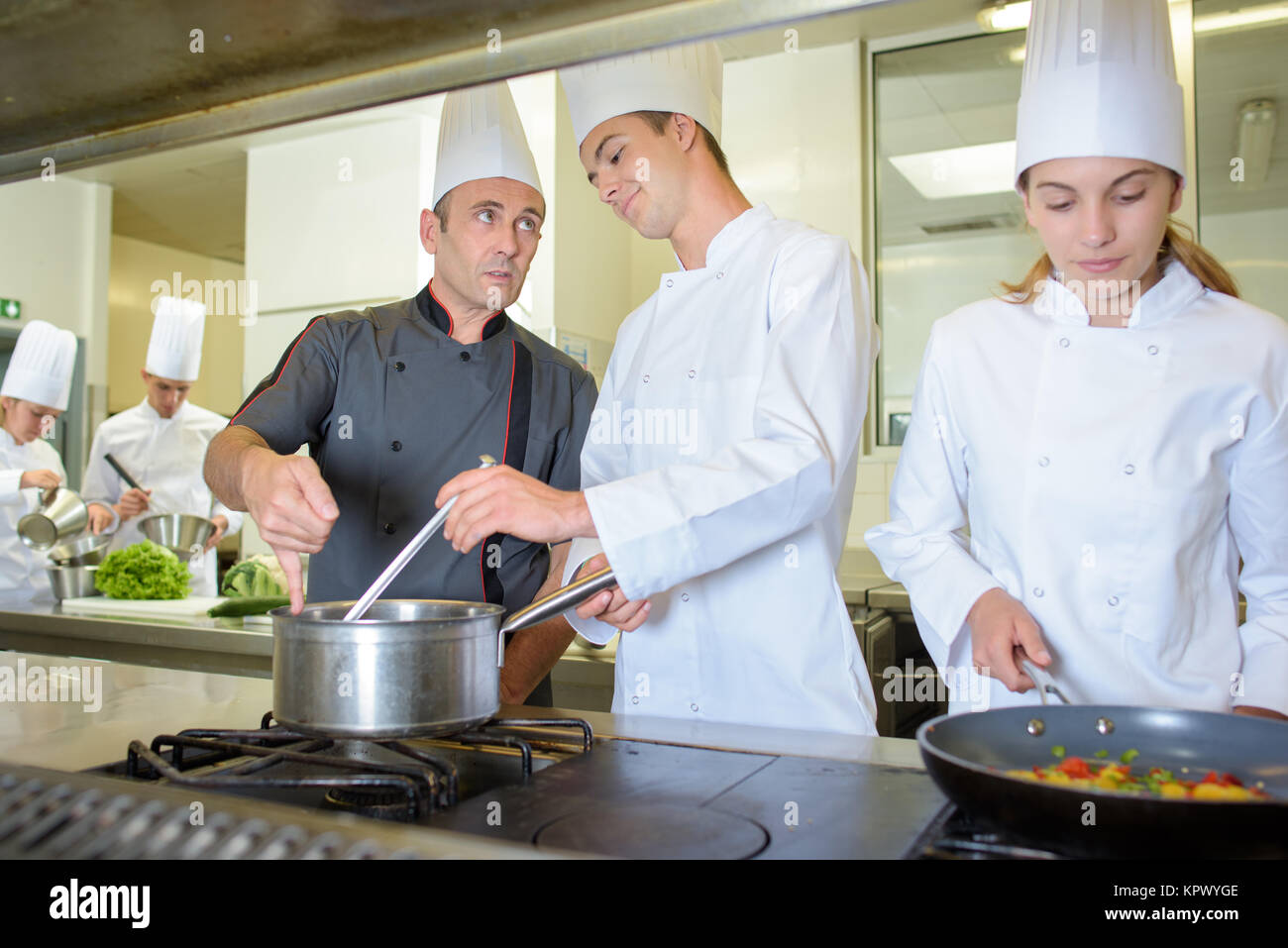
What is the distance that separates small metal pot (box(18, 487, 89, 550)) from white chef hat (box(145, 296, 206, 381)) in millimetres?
1213

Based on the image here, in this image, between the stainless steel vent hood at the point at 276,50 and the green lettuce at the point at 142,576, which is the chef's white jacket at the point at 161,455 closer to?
the green lettuce at the point at 142,576

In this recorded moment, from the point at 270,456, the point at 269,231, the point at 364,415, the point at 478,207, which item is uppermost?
the point at 269,231

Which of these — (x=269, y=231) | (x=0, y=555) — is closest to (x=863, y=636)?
(x=0, y=555)

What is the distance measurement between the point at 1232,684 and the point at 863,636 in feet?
5.25

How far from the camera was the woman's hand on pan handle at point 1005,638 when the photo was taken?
43.1 inches

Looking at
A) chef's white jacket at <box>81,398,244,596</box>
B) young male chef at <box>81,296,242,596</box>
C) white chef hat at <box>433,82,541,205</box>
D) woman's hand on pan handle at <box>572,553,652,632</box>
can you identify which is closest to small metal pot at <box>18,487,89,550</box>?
young male chef at <box>81,296,242,596</box>

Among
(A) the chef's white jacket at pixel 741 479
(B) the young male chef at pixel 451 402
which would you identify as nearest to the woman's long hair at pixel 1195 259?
(A) the chef's white jacket at pixel 741 479

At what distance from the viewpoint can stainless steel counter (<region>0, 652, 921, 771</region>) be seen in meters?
0.98

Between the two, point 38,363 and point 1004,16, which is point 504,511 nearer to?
point 1004,16

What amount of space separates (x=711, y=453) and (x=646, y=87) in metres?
0.53

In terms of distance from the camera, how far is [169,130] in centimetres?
108

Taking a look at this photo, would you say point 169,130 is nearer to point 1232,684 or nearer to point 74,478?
point 1232,684

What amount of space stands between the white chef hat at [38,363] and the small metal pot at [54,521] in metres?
1.10

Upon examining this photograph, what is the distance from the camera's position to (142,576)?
9.70ft
